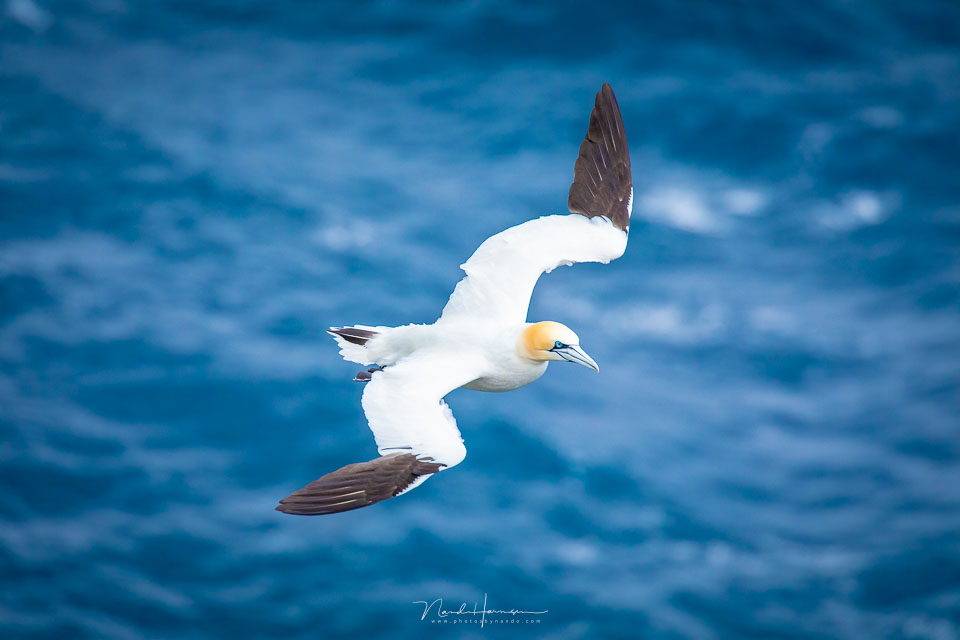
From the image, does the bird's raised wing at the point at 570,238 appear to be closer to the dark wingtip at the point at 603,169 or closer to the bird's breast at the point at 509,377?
the dark wingtip at the point at 603,169

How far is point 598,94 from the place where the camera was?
1131 cm

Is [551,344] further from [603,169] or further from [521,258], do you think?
[603,169]

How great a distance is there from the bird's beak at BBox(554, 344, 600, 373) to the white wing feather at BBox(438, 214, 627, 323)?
2.78 feet

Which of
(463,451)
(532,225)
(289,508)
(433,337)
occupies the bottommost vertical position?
(289,508)

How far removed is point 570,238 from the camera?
36.3ft

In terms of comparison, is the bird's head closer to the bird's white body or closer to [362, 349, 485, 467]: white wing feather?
the bird's white body

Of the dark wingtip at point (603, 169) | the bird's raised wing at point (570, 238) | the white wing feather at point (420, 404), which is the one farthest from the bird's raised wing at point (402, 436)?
the dark wingtip at point (603, 169)

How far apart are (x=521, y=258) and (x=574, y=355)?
1522 mm

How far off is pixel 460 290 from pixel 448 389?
5.00 feet

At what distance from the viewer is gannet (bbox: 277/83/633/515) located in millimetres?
8375

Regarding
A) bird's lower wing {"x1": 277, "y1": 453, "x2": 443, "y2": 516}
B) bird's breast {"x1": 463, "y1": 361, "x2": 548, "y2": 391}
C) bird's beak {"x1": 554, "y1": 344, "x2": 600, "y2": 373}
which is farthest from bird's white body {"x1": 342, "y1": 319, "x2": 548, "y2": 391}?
bird's lower wing {"x1": 277, "y1": 453, "x2": 443, "y2": 516}

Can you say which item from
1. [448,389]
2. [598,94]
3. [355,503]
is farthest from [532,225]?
[355,503]

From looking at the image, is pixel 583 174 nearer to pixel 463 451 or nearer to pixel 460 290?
pixel 460 290

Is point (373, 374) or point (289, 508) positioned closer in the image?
point (289, 508)
